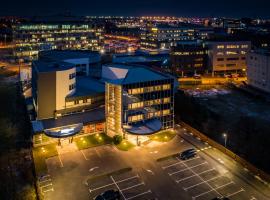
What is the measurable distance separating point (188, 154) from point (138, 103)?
438 inches

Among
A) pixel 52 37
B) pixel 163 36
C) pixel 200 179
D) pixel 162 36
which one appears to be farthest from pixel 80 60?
pixel 163 36

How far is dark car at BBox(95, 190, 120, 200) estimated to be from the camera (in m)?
29.0

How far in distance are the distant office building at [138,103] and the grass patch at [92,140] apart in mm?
1271

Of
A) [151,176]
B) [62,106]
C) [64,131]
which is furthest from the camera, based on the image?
[62,106]

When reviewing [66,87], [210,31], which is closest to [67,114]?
[66,87]

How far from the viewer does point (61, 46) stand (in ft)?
406

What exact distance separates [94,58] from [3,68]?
3707cm

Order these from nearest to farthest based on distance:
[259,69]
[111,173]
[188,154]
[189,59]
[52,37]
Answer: [111,173] → [188,154] → [259,69] → [189,59] → [52,37]

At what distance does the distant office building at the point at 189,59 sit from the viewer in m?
87.1

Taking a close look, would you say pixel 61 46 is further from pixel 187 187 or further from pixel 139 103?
pixel 187 187

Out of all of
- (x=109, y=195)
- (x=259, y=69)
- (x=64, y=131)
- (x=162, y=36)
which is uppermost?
(x=162, y=36)

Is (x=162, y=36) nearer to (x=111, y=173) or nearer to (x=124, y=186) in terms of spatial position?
(x=111, y=173)

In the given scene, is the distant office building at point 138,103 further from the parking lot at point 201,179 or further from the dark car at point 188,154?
the parking lot at point 201,179

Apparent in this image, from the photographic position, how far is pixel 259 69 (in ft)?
239
